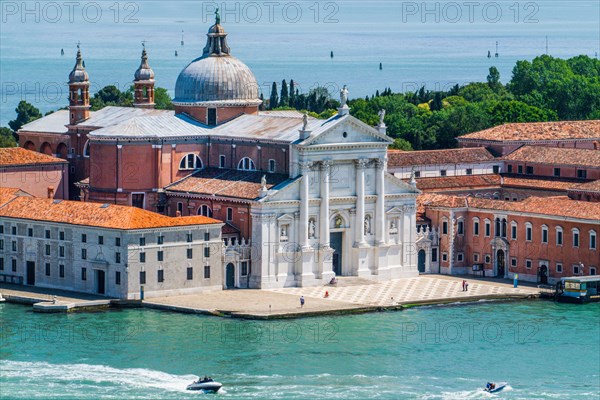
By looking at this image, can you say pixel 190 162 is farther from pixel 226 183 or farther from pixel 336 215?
pixel 336 215

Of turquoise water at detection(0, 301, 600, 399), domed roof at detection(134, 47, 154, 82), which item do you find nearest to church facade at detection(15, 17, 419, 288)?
domed roof at detection(134, 47, 154, 82)

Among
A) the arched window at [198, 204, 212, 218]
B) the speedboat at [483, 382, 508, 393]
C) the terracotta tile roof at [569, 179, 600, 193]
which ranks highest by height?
the terracotta tile roof at [569, 179, 600, 193]

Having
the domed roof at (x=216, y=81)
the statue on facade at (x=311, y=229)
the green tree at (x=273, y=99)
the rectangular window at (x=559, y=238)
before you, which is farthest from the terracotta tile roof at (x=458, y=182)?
the green tree at (x=273, y=99)

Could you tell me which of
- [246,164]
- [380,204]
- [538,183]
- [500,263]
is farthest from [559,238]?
[246,164]

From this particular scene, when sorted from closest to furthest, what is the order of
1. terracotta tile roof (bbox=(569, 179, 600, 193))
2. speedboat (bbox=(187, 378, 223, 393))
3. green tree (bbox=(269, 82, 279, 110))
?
speedboat (bbox=(187, 378, 223, 393)), terracotta tile roof (bbox=(569, 179, 600, 193)), green tree (bbox=(269, 82, 279, 110))

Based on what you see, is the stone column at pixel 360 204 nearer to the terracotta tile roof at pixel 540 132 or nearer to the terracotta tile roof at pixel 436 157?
the terracotta tile roof at pixel 436 157

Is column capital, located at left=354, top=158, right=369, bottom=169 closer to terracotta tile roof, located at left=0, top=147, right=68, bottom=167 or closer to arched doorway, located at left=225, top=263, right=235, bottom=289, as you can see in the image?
arched doorway, located at left=225, top=263, right=235, bottom=289

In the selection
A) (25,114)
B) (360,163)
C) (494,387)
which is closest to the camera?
(494,387)
